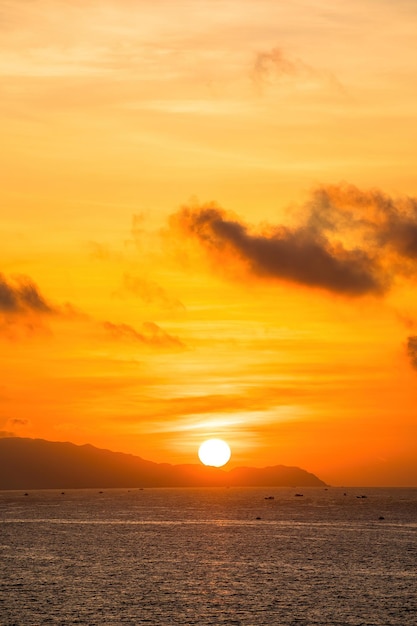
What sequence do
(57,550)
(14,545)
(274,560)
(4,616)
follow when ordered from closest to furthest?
Result: (4,616) < (274,560) < (57,550) < (14,545)

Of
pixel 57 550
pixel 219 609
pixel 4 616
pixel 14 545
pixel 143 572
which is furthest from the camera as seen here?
pixel 14 545

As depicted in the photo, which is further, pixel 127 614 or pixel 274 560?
pixel 274 560

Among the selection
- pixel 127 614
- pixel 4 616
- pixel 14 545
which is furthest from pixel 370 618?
pixel 14 545

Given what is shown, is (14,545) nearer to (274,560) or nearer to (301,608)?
(274,560)

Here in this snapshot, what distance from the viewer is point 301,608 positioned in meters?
108

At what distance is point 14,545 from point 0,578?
60.9m

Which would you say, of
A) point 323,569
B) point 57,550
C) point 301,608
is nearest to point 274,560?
point 323,569

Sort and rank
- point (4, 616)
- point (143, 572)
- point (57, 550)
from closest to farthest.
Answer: point (4, 616) → point (143, 572) → point (57, 550)

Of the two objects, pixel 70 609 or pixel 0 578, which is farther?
pixel 0 578

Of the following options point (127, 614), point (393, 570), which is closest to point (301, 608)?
point (127, 614)

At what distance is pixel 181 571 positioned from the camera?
5773 inches

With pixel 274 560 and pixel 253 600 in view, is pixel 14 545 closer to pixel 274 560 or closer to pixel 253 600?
pixel 274 560

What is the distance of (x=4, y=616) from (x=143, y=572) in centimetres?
4769

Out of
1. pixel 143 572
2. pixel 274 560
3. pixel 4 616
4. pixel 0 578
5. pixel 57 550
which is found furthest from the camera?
pixel 57 550
